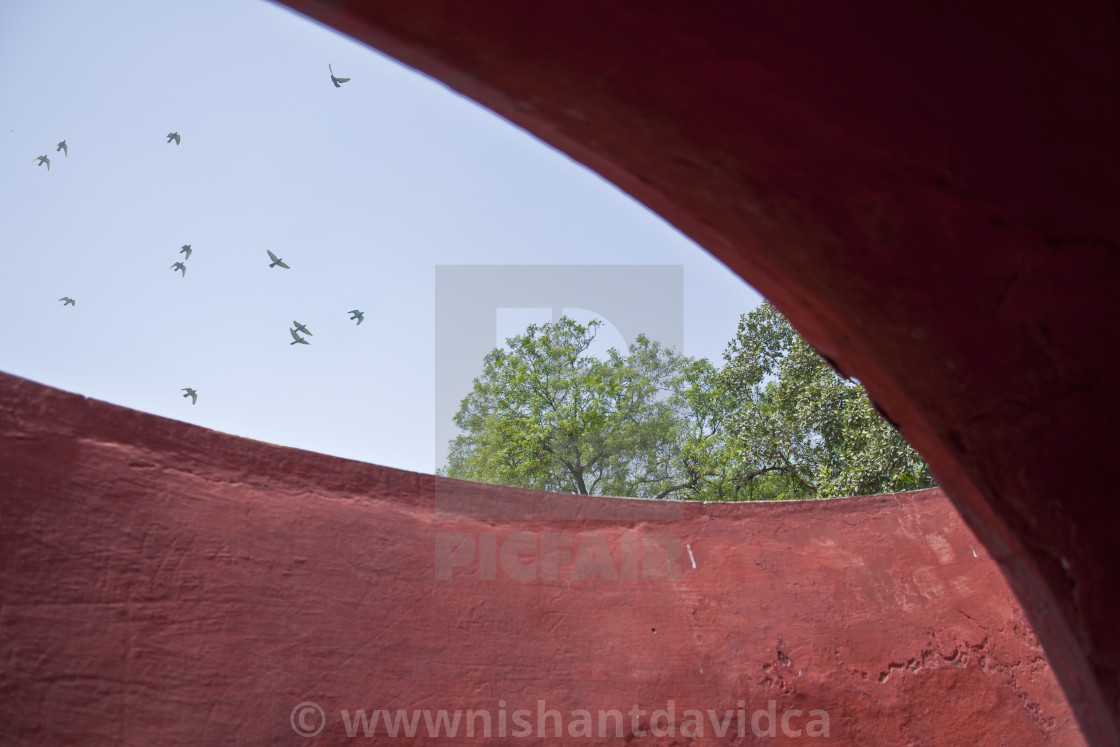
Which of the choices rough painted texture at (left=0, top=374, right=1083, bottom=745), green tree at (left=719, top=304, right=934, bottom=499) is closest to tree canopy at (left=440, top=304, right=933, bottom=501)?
green tree at (left=719, top=304, right=934, bottom=499)

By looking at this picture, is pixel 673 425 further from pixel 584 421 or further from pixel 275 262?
pixel 275 262

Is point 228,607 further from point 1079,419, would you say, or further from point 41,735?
point 1079,419

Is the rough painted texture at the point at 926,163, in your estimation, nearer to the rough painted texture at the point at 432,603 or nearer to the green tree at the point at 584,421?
the rough painted texture at the point at 432,603

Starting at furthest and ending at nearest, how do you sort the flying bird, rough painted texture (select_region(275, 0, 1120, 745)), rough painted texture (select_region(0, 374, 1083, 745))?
the flying bird → rough painted texture (select_region(0, 374, 1083, 745)) → rough painted texture (select_region(275, 0, 1120, 745))

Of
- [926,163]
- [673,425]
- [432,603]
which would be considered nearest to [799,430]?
[673,425]

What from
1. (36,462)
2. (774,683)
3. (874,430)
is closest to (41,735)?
(36,462)

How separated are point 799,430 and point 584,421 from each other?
4.90m

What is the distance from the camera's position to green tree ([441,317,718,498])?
1468cm

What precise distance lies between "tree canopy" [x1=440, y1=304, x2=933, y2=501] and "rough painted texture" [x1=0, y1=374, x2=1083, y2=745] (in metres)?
5.19

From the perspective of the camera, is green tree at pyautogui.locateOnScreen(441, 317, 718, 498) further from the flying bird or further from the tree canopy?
the flying bird

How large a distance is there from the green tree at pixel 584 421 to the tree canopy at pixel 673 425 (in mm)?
24

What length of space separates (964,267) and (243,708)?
2782 millimetres

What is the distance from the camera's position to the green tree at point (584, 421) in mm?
14680

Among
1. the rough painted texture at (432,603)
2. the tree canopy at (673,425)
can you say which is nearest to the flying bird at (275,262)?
the rough painted texture at (432,603)
